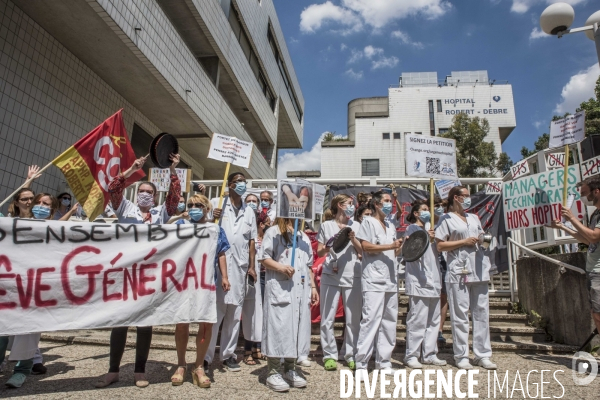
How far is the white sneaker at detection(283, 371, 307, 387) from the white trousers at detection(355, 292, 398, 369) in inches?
29.5

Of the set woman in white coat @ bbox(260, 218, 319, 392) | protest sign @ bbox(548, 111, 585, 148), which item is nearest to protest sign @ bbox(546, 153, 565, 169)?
protest sign @ bbox(548, 111, 585, 148)

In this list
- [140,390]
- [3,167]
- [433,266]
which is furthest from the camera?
[3,167]

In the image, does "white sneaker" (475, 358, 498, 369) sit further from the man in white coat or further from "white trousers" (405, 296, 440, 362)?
the man in white coat

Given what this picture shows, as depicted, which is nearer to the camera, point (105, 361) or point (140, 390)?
point (140, 390)

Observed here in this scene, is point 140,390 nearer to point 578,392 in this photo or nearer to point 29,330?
point 29,330

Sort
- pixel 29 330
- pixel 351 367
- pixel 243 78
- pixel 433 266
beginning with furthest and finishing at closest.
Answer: pixel 243 78 → pixel 433 266 → pixel 351 367 → pixel 29 330

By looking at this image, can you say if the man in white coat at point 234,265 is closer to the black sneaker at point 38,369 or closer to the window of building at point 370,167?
the black sneaker at point 38,369

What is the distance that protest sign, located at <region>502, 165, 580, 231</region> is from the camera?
521 cm

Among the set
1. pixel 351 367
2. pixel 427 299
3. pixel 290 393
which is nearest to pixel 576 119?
Answer: pixel 427 299

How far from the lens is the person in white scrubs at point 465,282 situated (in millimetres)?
4535

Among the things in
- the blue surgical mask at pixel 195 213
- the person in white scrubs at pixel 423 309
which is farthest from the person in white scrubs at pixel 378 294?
the blue surgical mask at pixel 195 213

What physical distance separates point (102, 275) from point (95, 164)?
5.88 feet

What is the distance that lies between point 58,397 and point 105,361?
1385mm

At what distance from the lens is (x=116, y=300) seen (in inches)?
142
